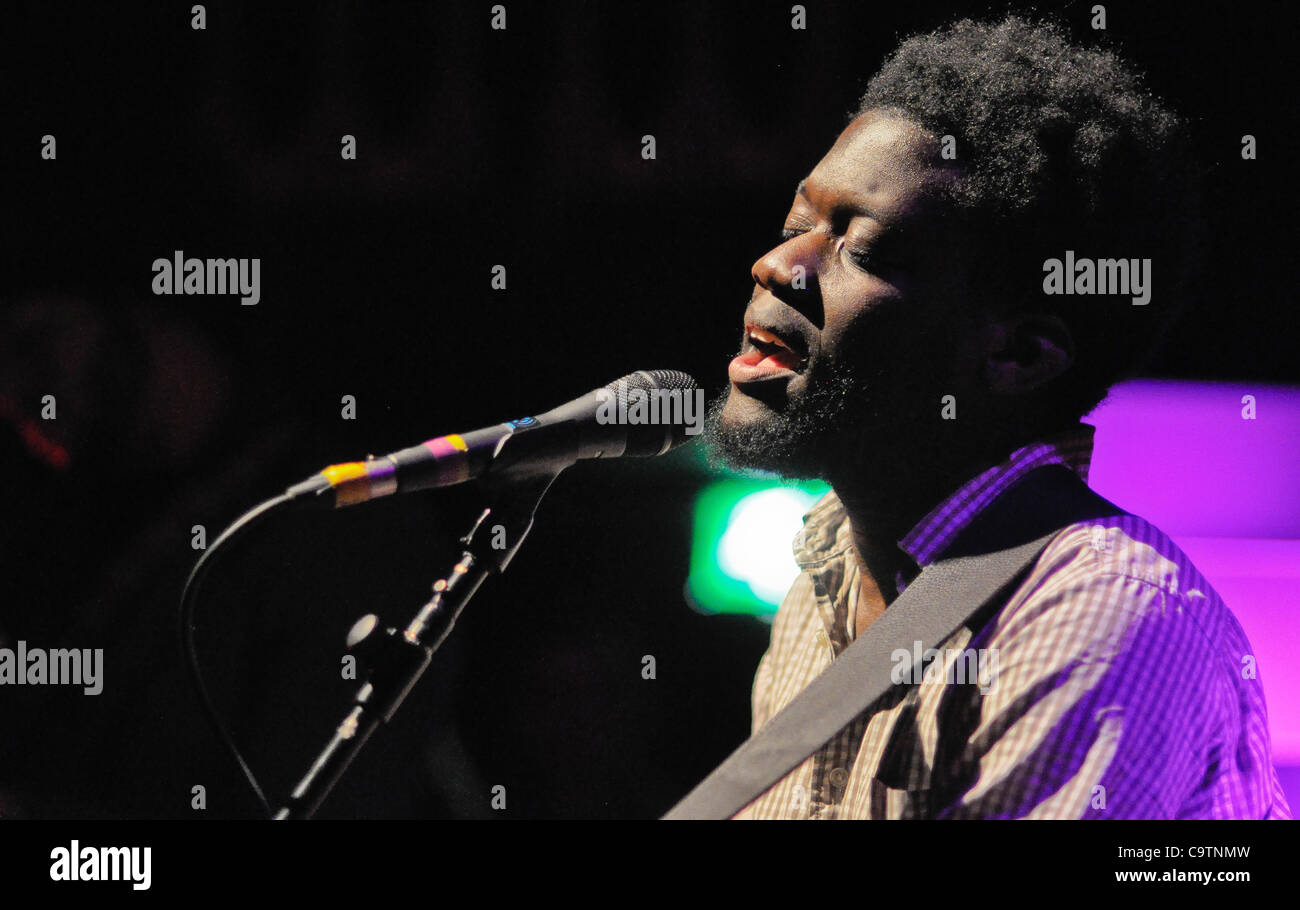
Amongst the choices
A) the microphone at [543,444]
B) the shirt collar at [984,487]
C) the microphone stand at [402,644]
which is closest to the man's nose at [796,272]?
the microphone at [543,444]

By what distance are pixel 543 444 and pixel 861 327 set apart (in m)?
0.57

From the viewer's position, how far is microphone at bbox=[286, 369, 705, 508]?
138cm

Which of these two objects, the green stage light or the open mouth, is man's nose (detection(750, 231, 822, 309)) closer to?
the open mouth

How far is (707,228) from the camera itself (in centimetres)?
309

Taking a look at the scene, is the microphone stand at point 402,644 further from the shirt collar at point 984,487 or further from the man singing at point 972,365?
the shirt collar at point 984,487

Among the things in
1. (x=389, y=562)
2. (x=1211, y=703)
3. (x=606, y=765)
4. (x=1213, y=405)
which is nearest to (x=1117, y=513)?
(x=1211, y=703)

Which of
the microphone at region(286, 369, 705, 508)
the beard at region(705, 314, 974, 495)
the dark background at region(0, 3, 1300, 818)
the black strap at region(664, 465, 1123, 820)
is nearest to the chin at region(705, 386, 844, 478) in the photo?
the beard at region(705, 314, 974, 495)

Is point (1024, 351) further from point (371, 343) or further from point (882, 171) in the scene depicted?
point (371, 343)

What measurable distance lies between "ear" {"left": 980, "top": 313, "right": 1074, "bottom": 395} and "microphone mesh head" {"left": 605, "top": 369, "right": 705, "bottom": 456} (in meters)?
0.51

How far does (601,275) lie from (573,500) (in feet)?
2.23

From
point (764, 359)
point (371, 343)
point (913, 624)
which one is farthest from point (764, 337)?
point (371, 343)

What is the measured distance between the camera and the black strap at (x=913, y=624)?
1.49m

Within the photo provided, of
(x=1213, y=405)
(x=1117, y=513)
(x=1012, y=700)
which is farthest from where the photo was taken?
(x=1213, y=405)
